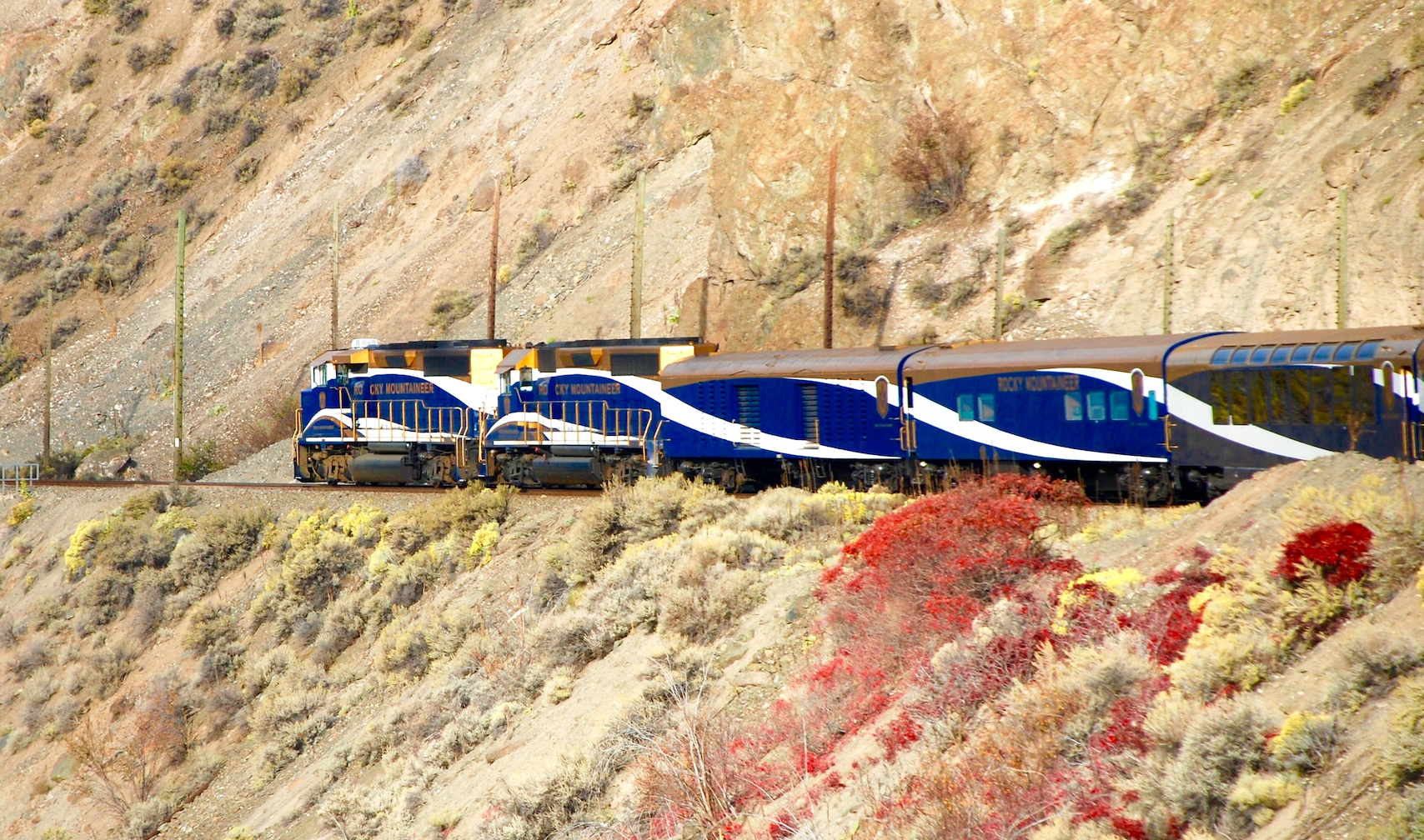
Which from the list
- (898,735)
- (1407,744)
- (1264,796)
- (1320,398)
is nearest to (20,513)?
(898,735)

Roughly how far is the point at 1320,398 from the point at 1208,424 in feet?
5.96

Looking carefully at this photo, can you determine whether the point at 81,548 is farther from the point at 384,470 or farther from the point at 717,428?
the point at 717,428

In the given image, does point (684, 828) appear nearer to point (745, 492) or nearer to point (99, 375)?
point (745, 492)

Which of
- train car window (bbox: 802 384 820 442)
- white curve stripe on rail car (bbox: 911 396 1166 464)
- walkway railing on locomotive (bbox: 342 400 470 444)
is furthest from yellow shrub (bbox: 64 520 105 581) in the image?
white curve stripe on rail car (bbox: 911 396 1166 464)

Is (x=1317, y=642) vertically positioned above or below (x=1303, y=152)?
below

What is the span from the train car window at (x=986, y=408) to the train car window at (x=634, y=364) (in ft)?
26.3

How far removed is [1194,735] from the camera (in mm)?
9008

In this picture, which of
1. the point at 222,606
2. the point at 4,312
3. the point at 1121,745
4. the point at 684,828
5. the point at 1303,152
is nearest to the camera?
the point at 1121,745

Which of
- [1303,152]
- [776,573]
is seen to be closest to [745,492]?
[776,573]

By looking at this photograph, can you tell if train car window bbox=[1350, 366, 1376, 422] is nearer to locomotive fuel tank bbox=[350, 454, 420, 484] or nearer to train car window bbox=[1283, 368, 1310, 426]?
train car window bbox=[1283, 368, 1310, 426]

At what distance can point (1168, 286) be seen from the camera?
32.9 m

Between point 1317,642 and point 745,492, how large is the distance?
57.1ft

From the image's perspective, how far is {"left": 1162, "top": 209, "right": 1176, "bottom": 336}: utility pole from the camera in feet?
108

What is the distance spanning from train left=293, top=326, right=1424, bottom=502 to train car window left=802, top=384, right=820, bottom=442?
0.04m
